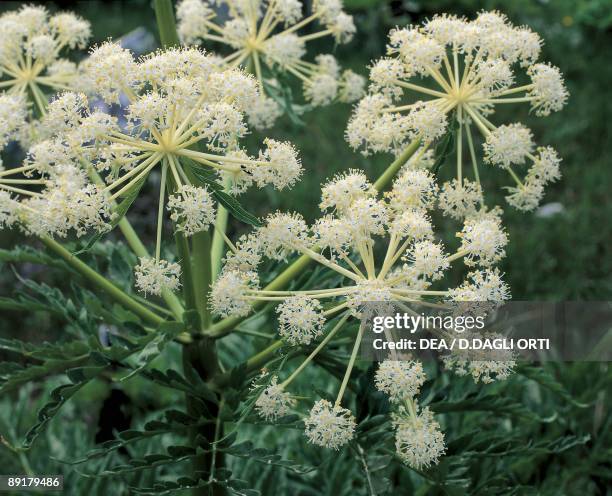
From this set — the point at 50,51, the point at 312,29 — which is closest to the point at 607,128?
the point at 312,29

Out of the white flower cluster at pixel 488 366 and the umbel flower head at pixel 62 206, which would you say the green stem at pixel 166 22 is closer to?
the umbel flower head at pixel 62 206

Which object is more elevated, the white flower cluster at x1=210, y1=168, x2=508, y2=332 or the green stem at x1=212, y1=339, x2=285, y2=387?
the white flower cluster at x1=210, y1=168, x2=508, y2=332

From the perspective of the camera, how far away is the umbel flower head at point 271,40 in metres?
2.48

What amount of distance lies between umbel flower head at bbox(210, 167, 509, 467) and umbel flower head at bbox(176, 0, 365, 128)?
2.45ft

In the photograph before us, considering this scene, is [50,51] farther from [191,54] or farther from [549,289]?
[549,289]

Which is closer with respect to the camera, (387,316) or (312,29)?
(387,316)

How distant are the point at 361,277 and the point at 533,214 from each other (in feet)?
12.4

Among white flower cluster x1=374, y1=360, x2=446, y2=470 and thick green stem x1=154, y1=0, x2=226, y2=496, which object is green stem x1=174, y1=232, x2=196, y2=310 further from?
white flower cluster x1=374, y1=360, x2=446, y2=470

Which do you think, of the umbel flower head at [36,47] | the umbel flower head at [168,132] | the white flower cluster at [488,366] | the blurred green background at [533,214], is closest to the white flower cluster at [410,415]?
the white flower cluster at [488,366]

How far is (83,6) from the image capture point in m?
9.22

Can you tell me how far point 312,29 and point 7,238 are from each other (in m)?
3.64

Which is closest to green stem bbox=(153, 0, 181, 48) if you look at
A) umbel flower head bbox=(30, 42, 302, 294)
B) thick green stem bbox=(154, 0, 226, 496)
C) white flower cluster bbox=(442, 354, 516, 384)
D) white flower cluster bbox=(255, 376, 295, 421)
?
thick green stem bbox=(154, 0, 226, 496)

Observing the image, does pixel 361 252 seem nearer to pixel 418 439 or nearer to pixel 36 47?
pixel 418 439

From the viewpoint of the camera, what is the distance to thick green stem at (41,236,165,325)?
6.79ft
